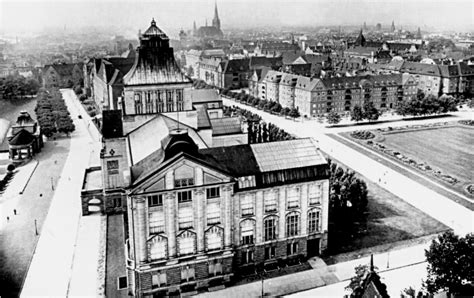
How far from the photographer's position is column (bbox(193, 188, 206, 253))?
47.5 meters

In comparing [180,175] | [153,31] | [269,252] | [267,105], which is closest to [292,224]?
[269,252]

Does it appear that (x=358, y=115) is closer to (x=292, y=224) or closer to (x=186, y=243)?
(x=292, y=224)

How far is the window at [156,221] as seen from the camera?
46.5m

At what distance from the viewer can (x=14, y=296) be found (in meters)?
46.3

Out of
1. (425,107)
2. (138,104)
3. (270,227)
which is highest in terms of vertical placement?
(138,104)

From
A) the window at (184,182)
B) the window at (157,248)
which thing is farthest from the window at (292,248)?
the window at (157,248)

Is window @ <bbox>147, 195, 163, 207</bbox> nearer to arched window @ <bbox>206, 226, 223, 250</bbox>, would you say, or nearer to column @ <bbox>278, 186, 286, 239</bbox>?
arched window @ <bbox>206, 226, 223, 250</bbox>

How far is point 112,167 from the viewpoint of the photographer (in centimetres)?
6725

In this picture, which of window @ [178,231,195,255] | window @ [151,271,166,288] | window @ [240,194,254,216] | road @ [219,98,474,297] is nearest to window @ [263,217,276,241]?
Result: window @ [240,194,254,216]

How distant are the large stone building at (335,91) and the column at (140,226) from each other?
285 ft

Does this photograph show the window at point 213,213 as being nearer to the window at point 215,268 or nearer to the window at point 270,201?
the window at point 215,268

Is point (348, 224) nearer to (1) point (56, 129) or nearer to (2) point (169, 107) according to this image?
(2) point (169, 107)

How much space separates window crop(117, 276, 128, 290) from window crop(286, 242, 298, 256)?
17.4 m

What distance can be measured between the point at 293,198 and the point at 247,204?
5.28 m
